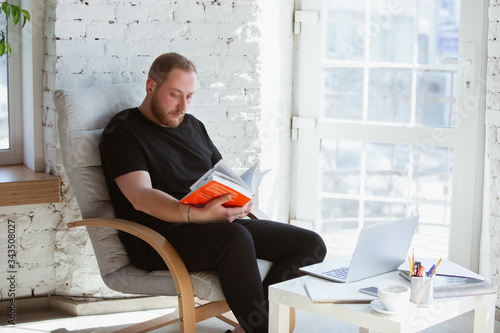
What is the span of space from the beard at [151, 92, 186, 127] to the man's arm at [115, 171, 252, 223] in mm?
313

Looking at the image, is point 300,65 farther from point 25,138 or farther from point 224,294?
point 224,294

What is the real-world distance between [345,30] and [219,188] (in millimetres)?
1651

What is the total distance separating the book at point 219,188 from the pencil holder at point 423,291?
0.67 metres

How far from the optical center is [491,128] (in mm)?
3043

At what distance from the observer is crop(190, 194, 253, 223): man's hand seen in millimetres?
2260

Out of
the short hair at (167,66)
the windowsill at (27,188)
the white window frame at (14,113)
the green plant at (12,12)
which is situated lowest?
the windowsill at (27,188)

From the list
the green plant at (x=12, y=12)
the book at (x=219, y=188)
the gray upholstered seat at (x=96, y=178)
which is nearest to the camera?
the book at (x=219, y=188)

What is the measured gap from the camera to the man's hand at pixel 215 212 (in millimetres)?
2260

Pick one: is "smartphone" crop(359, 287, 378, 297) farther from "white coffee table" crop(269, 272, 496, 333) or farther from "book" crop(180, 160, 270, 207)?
"book" crop(180, 160, 270, 207)

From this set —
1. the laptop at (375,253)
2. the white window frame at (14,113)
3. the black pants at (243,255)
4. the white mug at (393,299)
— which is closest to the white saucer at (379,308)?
the white mug at (393,299)

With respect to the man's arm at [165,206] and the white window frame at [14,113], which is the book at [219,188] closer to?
the man's arm at [165,206]

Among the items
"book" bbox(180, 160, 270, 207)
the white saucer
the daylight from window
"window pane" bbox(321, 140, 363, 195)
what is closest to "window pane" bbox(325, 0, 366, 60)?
the daylight from window

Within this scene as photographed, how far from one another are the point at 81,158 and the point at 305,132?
147 cm

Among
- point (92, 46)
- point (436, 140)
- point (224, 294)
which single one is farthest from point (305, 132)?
point (224, 294)
